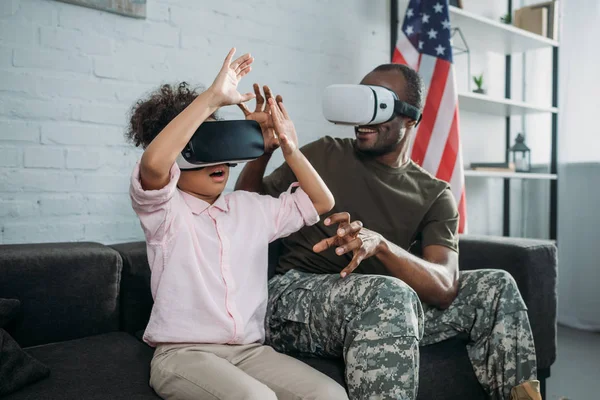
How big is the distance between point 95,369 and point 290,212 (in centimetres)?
54

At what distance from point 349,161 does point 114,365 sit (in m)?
0.82

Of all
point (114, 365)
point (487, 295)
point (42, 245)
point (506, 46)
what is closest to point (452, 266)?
point (487, 295)

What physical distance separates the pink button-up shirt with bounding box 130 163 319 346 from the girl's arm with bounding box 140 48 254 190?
0.03m

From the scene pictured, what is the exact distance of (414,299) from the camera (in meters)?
1.24

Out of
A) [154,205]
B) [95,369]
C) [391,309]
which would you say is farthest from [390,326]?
[95,369]

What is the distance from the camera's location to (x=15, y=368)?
44.7 inches

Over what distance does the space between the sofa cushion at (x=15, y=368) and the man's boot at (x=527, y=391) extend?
1.04 meters

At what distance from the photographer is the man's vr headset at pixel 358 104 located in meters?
1.46

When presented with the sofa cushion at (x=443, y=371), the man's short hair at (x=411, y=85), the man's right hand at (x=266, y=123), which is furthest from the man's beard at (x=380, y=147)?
the sofa cushion at (x=443, y=371)

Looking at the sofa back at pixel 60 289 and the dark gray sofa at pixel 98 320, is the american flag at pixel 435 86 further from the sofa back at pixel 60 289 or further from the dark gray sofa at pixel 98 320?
the sofa back at pixel 60 289

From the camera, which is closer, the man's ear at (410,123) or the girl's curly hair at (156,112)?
the girl's curly hair at (156,112)

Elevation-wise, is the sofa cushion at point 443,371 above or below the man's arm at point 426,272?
below

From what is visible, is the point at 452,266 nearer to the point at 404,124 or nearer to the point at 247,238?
the point at 404,124

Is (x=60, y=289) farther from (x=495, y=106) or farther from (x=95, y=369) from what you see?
(x=495, y=106)
